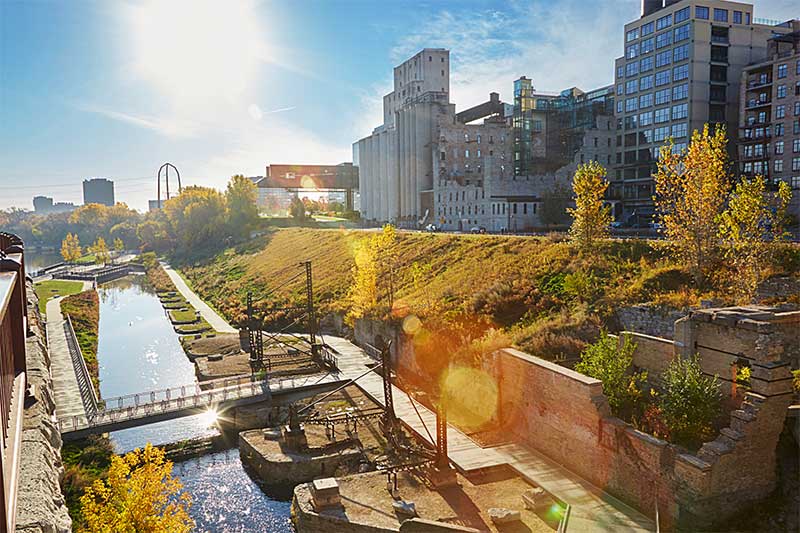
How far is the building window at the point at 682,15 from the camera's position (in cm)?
5503

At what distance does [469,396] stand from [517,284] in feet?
27.1

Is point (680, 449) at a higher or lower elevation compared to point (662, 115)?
lower

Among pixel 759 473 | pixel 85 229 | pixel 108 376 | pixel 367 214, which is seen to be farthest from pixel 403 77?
pixel 85 229

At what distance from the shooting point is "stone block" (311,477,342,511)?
1775 cm

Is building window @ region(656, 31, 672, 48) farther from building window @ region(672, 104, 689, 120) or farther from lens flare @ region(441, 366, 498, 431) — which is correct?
lens flare @ region(441, 366, 498, 431)

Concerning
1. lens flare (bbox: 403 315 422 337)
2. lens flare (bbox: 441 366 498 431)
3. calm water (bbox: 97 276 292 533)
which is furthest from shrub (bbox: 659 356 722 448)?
lens flare (bbox: 403 315 422 337)

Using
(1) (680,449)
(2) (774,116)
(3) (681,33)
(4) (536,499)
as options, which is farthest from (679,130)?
(4) (536,499)

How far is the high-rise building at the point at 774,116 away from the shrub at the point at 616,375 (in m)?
37.7

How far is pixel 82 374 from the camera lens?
32.6 meters

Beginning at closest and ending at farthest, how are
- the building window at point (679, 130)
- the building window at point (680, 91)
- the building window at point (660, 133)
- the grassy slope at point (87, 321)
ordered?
the grassy slope at point (87, 321), the building window at point (680, 91), the building window at point (679, 130), the building window at point (660, 133)

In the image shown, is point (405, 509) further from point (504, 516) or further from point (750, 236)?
point (750, 236)

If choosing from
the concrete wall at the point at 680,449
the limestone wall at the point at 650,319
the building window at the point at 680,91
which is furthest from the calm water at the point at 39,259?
the concrete wall at the point at 680,449

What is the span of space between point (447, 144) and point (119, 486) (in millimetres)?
71822

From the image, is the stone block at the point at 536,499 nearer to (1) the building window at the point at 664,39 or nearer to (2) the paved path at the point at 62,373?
(2) the paved path at the point at 62,373
